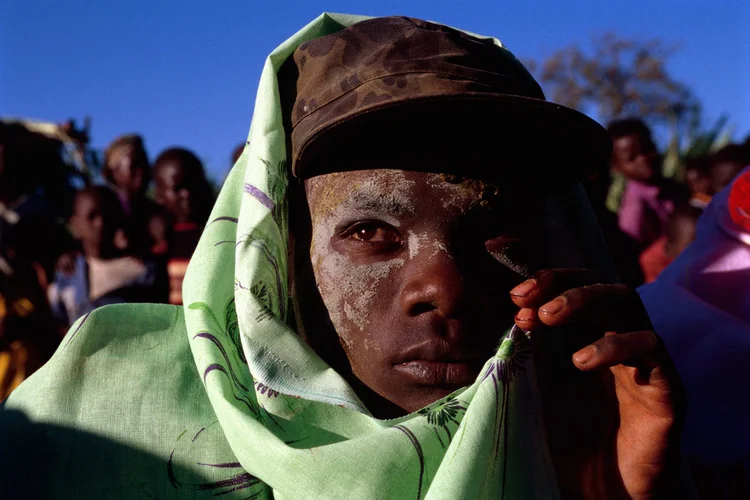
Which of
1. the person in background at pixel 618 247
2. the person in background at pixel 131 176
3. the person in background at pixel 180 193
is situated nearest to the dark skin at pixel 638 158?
the person in background at pixel 618 247

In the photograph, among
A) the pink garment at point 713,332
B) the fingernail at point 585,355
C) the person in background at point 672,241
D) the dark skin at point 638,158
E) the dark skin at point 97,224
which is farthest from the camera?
the dark skin at point 638,158

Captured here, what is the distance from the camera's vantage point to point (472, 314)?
1.65 metres

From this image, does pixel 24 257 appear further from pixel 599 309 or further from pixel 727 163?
pixel 727 163

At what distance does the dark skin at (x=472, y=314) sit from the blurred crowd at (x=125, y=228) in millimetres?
2537

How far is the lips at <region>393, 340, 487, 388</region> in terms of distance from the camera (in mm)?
1608

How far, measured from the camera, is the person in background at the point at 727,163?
6195 millimetres

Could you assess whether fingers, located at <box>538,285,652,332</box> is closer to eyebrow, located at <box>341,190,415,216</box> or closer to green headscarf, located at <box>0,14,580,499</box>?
green headscarf, located at <box>0,14,580,499</box>

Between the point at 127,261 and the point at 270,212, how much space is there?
3.72 metres

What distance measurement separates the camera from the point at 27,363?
15.5 ft

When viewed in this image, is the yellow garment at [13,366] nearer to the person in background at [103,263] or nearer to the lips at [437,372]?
the person in background at [103,263]

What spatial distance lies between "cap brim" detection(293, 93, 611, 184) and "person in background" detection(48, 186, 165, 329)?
3.44 m

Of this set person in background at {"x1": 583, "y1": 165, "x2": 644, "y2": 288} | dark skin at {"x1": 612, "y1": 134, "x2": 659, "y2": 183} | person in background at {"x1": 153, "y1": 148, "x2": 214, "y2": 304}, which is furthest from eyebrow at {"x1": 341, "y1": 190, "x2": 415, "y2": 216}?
dark skin at {"x1": 612, "y1": 134, "x2": 659, "y2": 183}

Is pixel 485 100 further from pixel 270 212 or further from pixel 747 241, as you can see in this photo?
pixel 747 241

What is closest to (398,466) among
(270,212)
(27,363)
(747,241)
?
(270,212)
